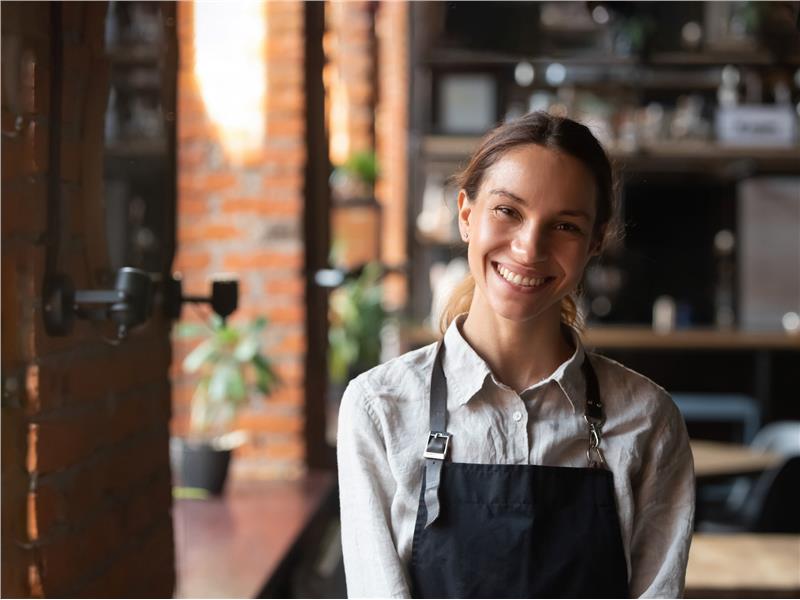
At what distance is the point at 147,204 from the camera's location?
171 cm

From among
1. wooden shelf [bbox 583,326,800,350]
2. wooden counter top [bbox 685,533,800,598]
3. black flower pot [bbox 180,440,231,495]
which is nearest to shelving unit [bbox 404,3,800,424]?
wooden shelf [bbox 583,326,800,350]

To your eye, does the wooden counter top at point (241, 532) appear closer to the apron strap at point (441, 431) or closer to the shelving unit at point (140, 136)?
the shelving unit at point (140, 136)

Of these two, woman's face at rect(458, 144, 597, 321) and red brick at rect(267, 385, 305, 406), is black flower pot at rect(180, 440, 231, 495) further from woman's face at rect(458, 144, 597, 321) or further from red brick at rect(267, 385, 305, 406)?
woman's face at rect(458, 144, 597, 321)

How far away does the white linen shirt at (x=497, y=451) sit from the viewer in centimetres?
114

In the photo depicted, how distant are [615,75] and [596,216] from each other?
549 centimetres

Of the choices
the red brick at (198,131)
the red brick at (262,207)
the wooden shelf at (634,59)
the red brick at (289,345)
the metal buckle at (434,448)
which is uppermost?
the wooden shelf at (634,59)

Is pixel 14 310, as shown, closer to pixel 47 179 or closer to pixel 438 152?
pixel 47 179

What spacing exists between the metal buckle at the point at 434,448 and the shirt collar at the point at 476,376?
0.14ft

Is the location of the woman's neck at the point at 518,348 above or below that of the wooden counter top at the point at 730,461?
above

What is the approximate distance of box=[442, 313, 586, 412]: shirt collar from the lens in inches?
46.1

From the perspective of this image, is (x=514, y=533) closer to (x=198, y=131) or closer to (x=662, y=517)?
(x=662, y=517)

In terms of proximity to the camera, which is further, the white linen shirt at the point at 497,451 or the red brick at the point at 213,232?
the red brick at the point at 213,232

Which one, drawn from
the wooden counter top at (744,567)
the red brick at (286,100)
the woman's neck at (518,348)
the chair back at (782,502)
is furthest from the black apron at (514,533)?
the red brick at (286,100)

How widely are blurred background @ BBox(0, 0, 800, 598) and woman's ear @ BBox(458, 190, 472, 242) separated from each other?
0.22 metres
